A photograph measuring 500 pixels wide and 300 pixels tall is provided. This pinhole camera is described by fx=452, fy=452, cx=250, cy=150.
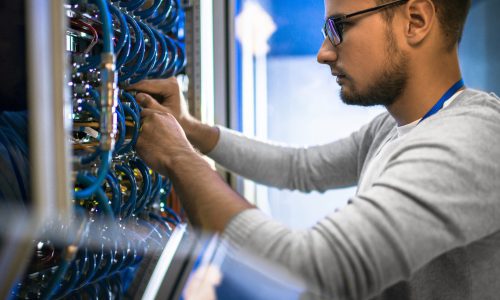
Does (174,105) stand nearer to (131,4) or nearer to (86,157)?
(131,4)

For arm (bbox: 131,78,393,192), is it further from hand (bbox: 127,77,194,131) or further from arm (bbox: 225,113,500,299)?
arm (bbox: 225,113,500,299)

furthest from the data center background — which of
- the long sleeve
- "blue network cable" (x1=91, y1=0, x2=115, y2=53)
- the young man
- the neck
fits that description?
the neck

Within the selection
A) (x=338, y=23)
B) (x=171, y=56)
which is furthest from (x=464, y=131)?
(x=171, y=56)

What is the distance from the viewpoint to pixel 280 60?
215 cm

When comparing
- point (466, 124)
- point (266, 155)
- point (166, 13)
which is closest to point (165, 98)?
point (166, 13)

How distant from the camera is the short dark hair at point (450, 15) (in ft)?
3.84

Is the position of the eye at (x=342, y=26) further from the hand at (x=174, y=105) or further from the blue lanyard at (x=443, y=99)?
the hand at (x=174, y=105)

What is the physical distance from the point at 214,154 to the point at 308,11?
888 mm

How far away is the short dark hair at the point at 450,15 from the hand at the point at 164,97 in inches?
25.9

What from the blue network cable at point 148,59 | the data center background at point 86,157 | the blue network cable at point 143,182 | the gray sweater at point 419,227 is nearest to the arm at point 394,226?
the gray sweater at point 419,227

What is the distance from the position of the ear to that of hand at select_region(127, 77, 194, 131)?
0.71 metres

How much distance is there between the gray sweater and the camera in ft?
2.79

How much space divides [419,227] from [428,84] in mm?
487

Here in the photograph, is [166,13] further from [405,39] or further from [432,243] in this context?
[432,243]
